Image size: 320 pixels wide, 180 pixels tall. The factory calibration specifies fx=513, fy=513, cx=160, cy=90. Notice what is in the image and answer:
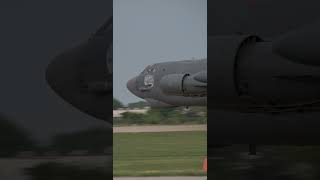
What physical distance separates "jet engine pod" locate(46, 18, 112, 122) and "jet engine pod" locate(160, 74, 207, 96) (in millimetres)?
260

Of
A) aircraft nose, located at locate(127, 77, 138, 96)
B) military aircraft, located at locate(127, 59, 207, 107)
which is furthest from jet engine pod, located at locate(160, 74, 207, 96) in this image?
aircraft nose, located at locate(127, 77, 138, 96)

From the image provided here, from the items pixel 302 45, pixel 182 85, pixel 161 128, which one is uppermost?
pixel 302 45

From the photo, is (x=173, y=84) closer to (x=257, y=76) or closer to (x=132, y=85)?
(x=132, y=85)

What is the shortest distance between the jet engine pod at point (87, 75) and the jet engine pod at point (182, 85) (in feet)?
0.85

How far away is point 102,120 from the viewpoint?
2.17 metres

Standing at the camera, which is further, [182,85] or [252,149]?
[252,149]

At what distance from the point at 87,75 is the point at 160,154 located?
0.46m

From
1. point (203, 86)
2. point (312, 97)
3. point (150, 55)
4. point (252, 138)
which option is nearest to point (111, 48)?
point (150, 55)

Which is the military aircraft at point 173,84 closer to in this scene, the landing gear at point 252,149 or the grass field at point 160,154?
the grass field at point 160,154

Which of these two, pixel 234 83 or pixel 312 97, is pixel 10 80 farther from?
pixel 312 97

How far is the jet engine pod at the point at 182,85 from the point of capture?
1.96 metres

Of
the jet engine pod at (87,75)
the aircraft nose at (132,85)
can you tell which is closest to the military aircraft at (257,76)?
the aircraft nose at (132,85)

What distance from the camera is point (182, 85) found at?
6.44 feet

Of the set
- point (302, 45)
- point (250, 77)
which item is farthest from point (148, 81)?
point (302, 45)
